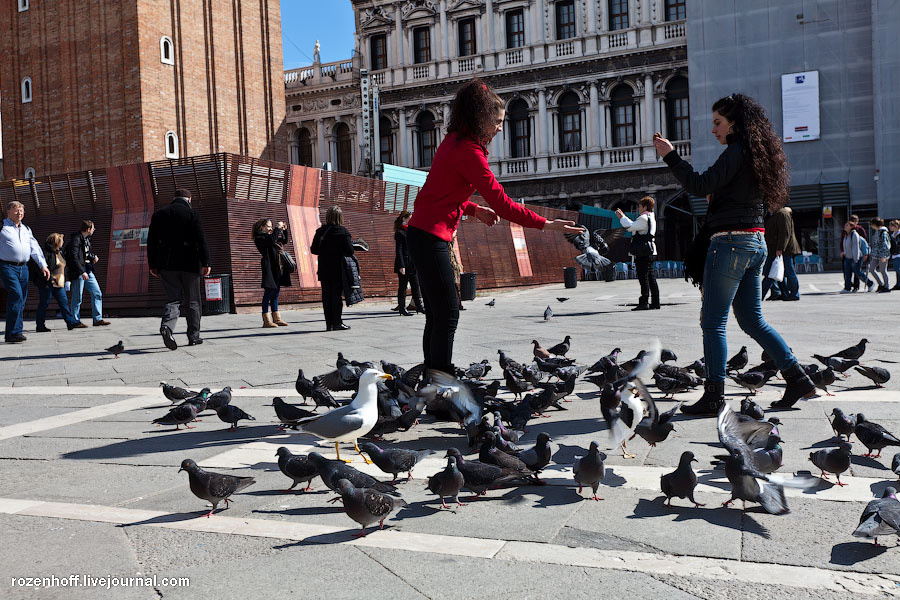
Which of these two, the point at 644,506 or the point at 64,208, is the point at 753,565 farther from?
the point at 64,208

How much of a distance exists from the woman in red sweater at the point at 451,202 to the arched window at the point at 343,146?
35.7 m

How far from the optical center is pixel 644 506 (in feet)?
8.82

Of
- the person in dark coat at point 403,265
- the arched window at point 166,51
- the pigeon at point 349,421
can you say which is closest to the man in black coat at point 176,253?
the person in dark coat at point 403,265

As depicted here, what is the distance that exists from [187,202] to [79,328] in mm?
4312

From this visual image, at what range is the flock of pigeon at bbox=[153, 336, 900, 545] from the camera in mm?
2580

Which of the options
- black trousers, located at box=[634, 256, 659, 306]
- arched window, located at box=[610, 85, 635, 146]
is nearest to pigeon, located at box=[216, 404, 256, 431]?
black trousers, located at box=[634, 256, 659, 306]

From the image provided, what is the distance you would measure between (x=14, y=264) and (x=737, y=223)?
8.57 m

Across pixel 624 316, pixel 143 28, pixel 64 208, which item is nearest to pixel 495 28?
pixel 143 28

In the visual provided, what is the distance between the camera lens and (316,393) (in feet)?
14.7

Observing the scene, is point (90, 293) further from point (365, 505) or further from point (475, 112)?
point (365, 505)

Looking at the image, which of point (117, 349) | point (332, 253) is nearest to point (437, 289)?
point (117, 349)

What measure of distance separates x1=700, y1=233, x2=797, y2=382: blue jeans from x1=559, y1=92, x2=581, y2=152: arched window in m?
31.0

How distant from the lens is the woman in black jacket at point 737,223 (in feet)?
12.7

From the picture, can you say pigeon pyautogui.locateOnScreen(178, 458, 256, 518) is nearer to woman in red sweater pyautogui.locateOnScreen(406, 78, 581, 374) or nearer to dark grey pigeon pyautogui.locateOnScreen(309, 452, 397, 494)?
dark grey pigeon pyautogui.locateOnScreen(309, 452, 397, 494)
